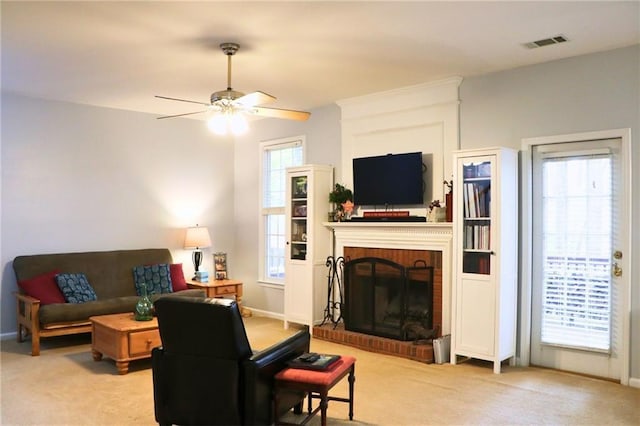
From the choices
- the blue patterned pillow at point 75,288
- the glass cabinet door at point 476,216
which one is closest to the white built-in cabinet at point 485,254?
the glass cabinet door at point 476,216

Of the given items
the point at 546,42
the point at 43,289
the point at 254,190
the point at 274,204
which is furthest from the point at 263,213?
the point at 546,42

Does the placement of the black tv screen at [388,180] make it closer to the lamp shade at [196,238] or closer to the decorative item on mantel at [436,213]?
the decorative item on mantel at [436,213]

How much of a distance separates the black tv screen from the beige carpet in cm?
166

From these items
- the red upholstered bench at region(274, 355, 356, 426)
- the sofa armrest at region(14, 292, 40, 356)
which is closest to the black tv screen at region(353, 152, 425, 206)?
the red upholstered bench at region(274, 355, 356, 426)

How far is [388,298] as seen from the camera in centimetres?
540

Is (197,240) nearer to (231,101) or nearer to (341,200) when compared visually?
(341,200)

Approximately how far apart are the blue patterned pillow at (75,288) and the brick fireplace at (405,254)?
252cm

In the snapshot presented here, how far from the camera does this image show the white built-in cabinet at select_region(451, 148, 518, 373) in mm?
4500

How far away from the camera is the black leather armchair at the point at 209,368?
2898mm

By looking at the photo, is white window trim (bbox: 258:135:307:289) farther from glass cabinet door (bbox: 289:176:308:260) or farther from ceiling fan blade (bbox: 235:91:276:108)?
ceiling fan blade (bbox: 235:91:276:108)

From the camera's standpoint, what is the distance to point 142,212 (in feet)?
22.1

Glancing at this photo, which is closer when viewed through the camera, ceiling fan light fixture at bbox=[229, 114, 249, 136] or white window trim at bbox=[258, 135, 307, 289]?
ceiling fan light fixture at bbox=[229, 114, 249, 136]

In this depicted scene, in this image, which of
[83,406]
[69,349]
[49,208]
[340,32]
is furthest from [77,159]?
[340,32]

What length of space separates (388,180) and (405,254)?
0.83 m
